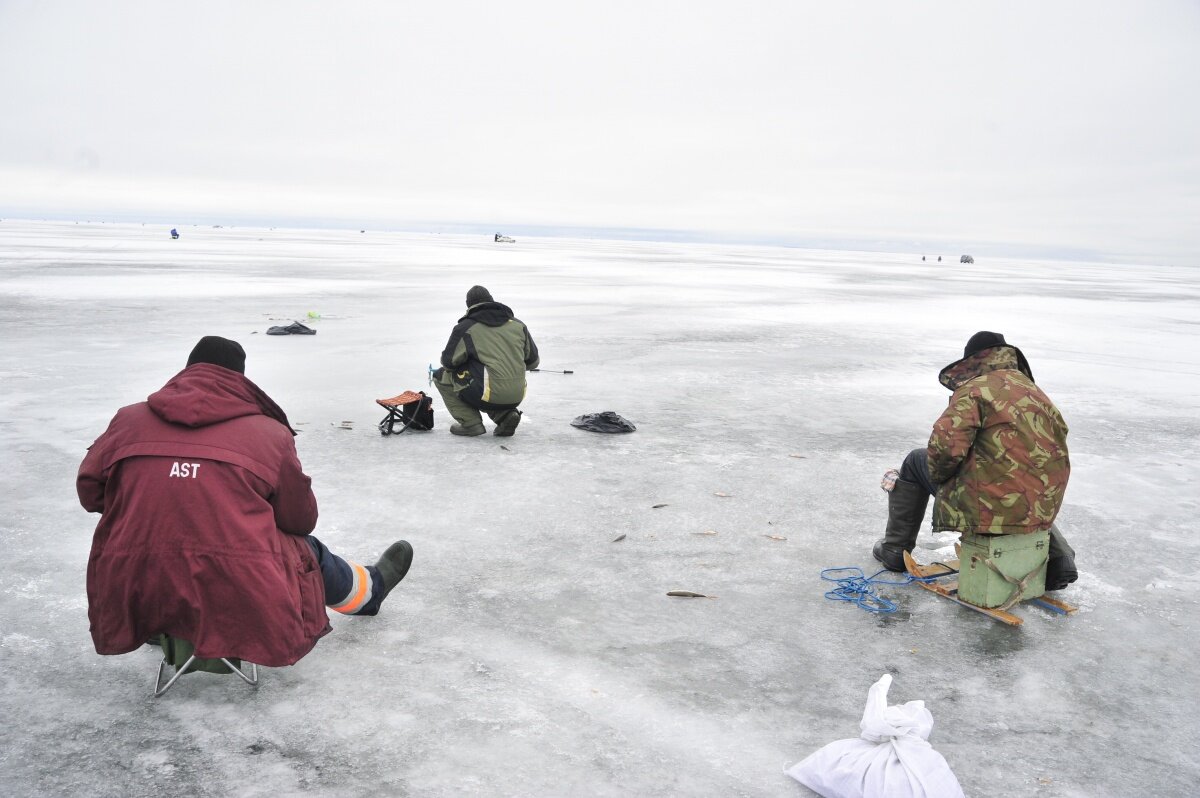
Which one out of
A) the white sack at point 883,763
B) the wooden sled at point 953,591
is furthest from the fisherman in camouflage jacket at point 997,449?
the white sack at point 883,763

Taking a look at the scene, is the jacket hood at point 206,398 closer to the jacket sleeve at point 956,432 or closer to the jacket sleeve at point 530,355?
the jacket sleeve at point 956,432

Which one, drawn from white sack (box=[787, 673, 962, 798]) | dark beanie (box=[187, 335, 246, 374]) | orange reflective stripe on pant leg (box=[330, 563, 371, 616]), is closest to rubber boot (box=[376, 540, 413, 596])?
orange reflective stripe on pant leg (box=[330, 563, 371, 616])

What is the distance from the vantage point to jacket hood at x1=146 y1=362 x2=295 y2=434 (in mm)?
3492

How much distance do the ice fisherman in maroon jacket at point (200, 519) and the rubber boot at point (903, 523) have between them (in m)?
3.69

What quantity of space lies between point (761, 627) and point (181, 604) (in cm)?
291

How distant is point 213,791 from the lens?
10.8ft

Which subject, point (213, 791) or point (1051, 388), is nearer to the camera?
point (213, 791)

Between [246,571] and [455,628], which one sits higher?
[246,571]

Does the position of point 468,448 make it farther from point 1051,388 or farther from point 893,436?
point 1051,388

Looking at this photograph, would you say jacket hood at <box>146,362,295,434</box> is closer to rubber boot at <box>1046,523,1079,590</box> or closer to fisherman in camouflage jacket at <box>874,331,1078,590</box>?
fisherman in camouflage jacket at <box>874,331,1078,590</box>

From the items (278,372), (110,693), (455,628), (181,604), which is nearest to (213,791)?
(181,604)

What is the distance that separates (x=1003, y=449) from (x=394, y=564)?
3458 mm

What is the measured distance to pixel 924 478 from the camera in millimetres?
5555

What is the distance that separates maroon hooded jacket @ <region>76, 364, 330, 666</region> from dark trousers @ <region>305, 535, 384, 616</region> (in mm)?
481
